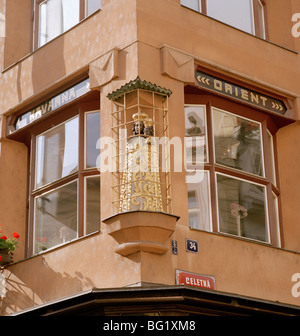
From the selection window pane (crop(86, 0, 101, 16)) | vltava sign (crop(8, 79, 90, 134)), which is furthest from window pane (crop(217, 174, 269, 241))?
window pane (crop(86, 0, 101, 16))

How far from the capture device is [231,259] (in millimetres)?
13562

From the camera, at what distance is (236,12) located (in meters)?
16.2

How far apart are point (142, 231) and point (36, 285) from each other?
2328 millimetres

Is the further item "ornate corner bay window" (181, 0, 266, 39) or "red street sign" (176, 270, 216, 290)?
"ornate corner bay window" (181, 0, 266, 39)

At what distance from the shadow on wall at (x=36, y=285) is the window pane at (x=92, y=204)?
85 cm

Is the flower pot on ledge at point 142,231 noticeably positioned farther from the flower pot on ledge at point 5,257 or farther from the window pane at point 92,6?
the window pane at point 92,6

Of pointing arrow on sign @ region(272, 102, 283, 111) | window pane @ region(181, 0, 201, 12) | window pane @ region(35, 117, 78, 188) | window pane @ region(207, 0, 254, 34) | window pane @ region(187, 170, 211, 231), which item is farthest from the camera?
window pane @ region(207, 0, 254, 34)

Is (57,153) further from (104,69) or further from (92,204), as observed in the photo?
(104,69)

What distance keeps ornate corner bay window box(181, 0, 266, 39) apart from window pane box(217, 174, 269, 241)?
2.98m

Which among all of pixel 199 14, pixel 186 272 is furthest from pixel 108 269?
pixel 199 14

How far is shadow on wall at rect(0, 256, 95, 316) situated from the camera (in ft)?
44.2

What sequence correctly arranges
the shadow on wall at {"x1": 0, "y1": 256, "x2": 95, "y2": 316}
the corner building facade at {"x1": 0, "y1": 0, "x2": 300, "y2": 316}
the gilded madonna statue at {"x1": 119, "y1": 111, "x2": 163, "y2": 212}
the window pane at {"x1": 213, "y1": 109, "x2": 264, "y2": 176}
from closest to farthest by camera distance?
the corner building facade at {"x1": 0, "y1": 0, "x2": 300, "y2": 316} → the gilded madonna statue at {"x1": 119, "y1": 111, "x2": 163, "y2": 212} → the shadow on wall at {"x1": 0, "y1": 256, "x2": 95, "y2": 316} → the window pane at {"x1": 213, "y1": 109, "x2": 264, "y2": 176}

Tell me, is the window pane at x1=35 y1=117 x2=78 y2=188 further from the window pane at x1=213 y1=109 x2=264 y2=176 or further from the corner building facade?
the window pane at x1=213 y1=109 x2=264 y2=176

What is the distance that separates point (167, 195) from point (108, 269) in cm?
134
